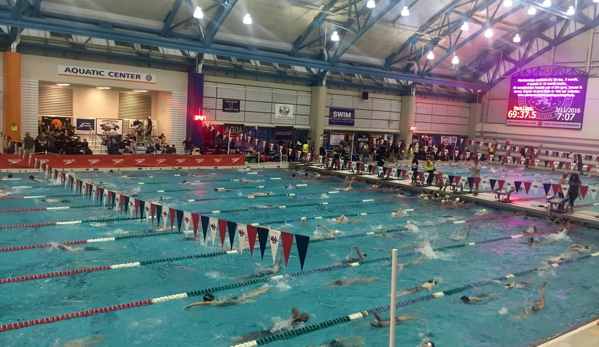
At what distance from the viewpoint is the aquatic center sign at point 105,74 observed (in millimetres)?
21487

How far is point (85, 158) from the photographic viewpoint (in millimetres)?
Answer: 20000

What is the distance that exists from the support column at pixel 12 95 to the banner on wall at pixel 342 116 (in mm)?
18165

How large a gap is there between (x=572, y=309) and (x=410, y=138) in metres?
28.3

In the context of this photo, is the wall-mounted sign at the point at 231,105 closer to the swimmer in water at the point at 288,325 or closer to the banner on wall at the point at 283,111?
the banner on wall at the point at 283,111

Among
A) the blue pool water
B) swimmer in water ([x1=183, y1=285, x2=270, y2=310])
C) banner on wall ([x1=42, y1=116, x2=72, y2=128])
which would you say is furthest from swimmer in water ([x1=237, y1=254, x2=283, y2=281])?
banner on wall ([x1=42, y1=116, x2=72, y2=128])

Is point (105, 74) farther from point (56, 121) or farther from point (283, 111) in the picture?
point (283, 111)

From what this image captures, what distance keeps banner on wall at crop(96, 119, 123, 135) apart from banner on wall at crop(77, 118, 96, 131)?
26cm

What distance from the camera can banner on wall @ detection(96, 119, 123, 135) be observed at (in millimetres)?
26578

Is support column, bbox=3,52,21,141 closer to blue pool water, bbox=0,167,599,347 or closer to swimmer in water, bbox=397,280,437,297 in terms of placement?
blue pool water, bbox=0,167,599,347

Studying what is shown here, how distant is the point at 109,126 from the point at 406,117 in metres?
20.4

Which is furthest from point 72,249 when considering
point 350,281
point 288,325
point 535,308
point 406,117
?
point 406,117

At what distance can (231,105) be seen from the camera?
2719 centimetres

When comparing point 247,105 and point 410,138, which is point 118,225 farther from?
point 410,138

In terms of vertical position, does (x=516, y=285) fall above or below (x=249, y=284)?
above
